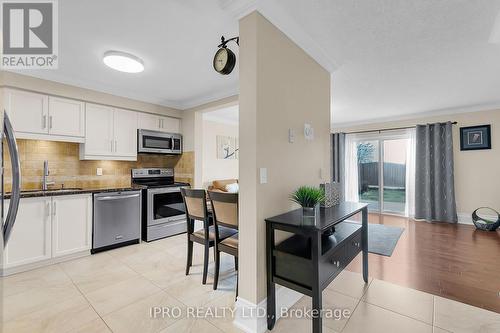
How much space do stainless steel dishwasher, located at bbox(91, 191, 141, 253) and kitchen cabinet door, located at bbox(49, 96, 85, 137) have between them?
98 centimetres

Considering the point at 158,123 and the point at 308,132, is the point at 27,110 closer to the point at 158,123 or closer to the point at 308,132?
the point at 158,123

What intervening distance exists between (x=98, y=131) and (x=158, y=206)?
1480mm

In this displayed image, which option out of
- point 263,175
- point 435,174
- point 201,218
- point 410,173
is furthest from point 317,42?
point 410,173

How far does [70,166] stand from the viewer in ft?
11.3

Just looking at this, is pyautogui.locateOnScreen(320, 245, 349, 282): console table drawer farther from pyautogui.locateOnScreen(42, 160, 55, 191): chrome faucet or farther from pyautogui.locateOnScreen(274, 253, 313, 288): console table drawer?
pyautogui.locateOnScreen(42, 160, 55, 191): chrome faucet

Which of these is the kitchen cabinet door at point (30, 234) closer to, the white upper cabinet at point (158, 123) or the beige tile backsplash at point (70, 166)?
the beige tile backsplash at point (70, 166)

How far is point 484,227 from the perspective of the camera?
14.0 ft

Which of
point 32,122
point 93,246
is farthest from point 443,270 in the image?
point 32,122

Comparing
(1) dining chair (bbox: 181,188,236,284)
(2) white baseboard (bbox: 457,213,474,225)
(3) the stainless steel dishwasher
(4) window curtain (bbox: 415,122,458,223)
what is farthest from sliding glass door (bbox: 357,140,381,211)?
(3) the stainless steel dishwasher

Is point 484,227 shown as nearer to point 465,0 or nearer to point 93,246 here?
point 465,0

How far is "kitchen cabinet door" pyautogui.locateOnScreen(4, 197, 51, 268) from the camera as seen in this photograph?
257 centimetres

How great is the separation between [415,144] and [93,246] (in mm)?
6671

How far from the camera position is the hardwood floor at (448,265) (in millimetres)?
2219

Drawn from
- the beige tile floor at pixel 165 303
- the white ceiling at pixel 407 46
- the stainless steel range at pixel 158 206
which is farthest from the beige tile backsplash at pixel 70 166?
the white ceiling at pixel 407 46
